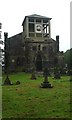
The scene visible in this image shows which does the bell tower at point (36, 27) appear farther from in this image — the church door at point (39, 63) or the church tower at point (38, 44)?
the church door at point (39, 63)

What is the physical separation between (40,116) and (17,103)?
9.57 feet

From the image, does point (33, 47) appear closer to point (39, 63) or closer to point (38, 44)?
point (38, 44)

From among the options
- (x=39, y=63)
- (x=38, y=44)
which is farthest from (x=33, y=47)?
(x=39, y=63)

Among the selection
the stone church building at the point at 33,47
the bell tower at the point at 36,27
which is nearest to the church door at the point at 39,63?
the stone church building at the point at 33,47

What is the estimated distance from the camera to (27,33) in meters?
46.5

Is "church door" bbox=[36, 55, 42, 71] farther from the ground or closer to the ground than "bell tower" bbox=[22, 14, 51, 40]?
closer to the ground

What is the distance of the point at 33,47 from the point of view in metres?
45.0

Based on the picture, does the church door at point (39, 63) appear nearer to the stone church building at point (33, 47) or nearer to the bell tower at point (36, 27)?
the stone church building at point (33, 47)

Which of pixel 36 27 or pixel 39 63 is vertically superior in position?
pixel 36 27

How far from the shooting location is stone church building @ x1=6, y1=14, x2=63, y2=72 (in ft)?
146

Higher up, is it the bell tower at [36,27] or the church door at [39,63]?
the bell tower at [36,27]

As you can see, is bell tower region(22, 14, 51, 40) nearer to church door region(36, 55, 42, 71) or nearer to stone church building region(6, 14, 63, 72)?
stone church building region(6, 14, 63, 72)

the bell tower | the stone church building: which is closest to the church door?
the stone church building

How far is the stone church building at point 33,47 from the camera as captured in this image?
4459 cm
